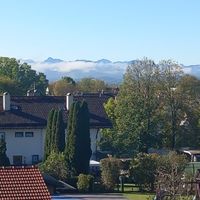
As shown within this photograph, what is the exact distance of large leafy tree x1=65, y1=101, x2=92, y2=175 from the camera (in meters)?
54.2

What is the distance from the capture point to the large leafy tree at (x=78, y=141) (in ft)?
178

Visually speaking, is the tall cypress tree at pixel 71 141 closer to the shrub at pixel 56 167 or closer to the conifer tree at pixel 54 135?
the shrub at pixel 56 167

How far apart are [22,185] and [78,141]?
2595 centimetres

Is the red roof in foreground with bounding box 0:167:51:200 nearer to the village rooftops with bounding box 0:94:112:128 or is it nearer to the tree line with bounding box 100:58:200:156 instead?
the village rooftops with bounding box 0:94:112:128

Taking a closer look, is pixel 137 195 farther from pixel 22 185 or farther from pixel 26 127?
pixel 22 185

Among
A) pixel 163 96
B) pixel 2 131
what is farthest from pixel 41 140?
pixel 163 96

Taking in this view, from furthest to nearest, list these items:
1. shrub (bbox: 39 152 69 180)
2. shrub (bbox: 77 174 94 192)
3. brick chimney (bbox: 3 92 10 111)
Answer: brick chimney (bbox: 3 92 10 111)
shrub (bbox: 39 152 69 180)
shrub (bbox: 77 174 94 192)

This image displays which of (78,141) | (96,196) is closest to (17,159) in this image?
(78,141)

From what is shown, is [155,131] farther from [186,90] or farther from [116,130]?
[186,90]

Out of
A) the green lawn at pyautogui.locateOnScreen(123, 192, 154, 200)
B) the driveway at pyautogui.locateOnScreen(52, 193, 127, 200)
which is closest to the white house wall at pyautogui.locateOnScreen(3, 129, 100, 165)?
the green lawn at pyautogui.locateOnScreen(123, 192, 154, 200)

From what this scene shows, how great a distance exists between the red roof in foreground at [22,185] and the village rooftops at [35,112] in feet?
113

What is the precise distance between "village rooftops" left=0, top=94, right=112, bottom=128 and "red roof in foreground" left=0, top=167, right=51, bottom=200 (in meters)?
34.4

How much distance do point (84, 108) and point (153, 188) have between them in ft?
27.0

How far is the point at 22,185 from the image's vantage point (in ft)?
94.5
